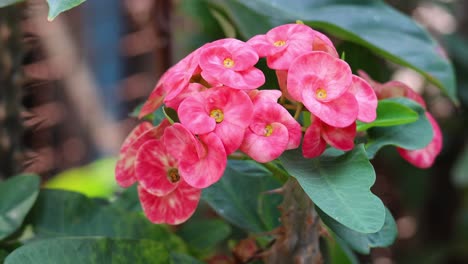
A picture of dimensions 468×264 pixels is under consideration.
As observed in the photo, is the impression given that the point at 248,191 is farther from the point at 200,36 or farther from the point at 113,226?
the point at 200,36

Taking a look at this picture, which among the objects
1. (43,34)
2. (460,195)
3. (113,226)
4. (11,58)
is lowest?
(460,195)

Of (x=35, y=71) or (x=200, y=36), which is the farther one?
(x=200, y=36)

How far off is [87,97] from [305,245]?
5.84 ft

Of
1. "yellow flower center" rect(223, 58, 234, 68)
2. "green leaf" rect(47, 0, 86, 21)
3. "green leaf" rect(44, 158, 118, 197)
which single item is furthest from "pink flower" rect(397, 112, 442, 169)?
"green leaf" rect(44, 158, 118, 197)

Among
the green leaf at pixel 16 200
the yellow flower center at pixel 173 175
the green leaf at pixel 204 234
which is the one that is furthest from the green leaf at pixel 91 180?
the yellow flower center at pixel 173 175

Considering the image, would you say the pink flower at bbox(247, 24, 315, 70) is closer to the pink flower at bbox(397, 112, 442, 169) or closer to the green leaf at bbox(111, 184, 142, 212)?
the pink flower at bbox(397, 112, 442, 169)

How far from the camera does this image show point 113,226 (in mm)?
855

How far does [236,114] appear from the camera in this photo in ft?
1.97

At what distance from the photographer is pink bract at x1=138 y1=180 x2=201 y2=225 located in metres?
0.65

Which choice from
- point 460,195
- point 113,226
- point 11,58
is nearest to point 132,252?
point 113,226

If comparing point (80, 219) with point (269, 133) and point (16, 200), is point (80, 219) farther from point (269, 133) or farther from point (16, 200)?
point (269, 133)

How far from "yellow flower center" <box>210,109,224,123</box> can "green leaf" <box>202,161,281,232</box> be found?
9.0 inches

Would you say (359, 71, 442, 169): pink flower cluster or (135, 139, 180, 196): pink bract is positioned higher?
(135, 139, 180, 196): pink bract

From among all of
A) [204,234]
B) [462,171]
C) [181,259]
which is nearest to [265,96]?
[181,259]
